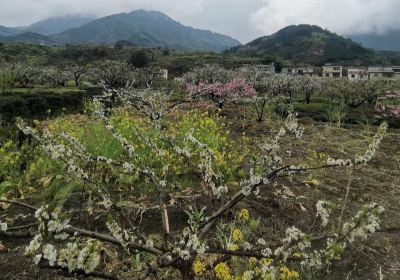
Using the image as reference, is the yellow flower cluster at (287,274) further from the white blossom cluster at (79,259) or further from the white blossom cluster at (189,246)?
the white blossom cluster at (79,259)

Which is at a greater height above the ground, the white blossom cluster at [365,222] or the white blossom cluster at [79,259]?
the white blossom cluster at [365,222]

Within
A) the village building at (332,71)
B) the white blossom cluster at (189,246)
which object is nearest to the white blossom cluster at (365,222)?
the white blossom cluster at (189,246)

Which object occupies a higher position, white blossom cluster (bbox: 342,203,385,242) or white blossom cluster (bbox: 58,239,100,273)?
white blossom cluster (bbox: 342,203,385,242)

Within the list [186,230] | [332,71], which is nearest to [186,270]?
[186,230]

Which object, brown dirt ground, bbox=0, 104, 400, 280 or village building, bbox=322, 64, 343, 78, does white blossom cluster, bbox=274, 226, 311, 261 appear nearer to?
brown dirt ground, bbox=0, 104, 400, 280

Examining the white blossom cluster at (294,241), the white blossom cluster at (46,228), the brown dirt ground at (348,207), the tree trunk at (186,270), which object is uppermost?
the white blossom cluster at (46,228)

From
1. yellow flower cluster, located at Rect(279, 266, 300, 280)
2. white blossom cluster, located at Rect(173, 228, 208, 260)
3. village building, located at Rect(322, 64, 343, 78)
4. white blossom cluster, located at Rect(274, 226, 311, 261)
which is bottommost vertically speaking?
yellow flower cluster, located at Rect(279, 266, 300, 280)

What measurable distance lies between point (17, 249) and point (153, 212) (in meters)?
2.22

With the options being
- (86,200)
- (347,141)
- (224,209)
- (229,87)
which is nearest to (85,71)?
(229,87)

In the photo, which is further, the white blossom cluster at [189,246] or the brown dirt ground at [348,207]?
the brown dirt ground at [348,207]

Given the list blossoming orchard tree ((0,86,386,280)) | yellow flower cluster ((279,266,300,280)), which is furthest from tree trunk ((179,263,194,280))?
yellow flower cluster ((279,266,300,280))

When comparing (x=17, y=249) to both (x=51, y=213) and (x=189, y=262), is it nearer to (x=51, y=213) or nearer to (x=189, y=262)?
(x=189, y=262)

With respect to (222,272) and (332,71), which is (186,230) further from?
(332,71)

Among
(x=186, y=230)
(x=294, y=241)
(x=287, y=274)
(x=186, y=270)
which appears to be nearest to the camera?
(x=294, y=241)
